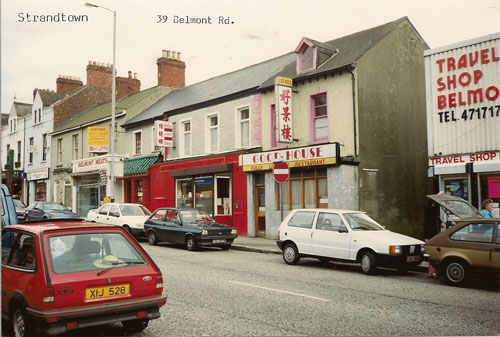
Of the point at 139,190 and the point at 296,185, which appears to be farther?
the point at 139,190

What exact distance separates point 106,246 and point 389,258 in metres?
7.30

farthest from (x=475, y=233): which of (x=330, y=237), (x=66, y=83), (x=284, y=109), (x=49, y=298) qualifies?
(x=66, y=83)

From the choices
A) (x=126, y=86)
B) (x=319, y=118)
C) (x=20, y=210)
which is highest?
(x=126, y=86)

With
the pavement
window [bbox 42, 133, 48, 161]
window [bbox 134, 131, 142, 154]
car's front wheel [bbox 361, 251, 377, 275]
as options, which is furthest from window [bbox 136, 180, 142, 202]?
car's front wheel [bbox 361, 251, 377, 275]

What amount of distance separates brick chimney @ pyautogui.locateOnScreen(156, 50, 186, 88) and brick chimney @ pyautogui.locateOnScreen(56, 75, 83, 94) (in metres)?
14.5

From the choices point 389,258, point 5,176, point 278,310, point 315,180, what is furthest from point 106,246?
point 5,176

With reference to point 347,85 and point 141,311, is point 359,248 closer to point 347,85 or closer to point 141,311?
point 141,311

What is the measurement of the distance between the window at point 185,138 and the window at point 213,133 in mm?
1755

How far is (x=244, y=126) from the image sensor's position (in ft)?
74.3

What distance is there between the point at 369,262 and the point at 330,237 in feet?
4.34

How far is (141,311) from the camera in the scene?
18.9ft

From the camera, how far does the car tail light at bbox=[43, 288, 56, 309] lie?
514cm

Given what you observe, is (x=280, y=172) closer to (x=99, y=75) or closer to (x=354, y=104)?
(x=354, y=104)

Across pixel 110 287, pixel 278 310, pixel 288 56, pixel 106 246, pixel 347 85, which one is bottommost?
pixel 278 310
